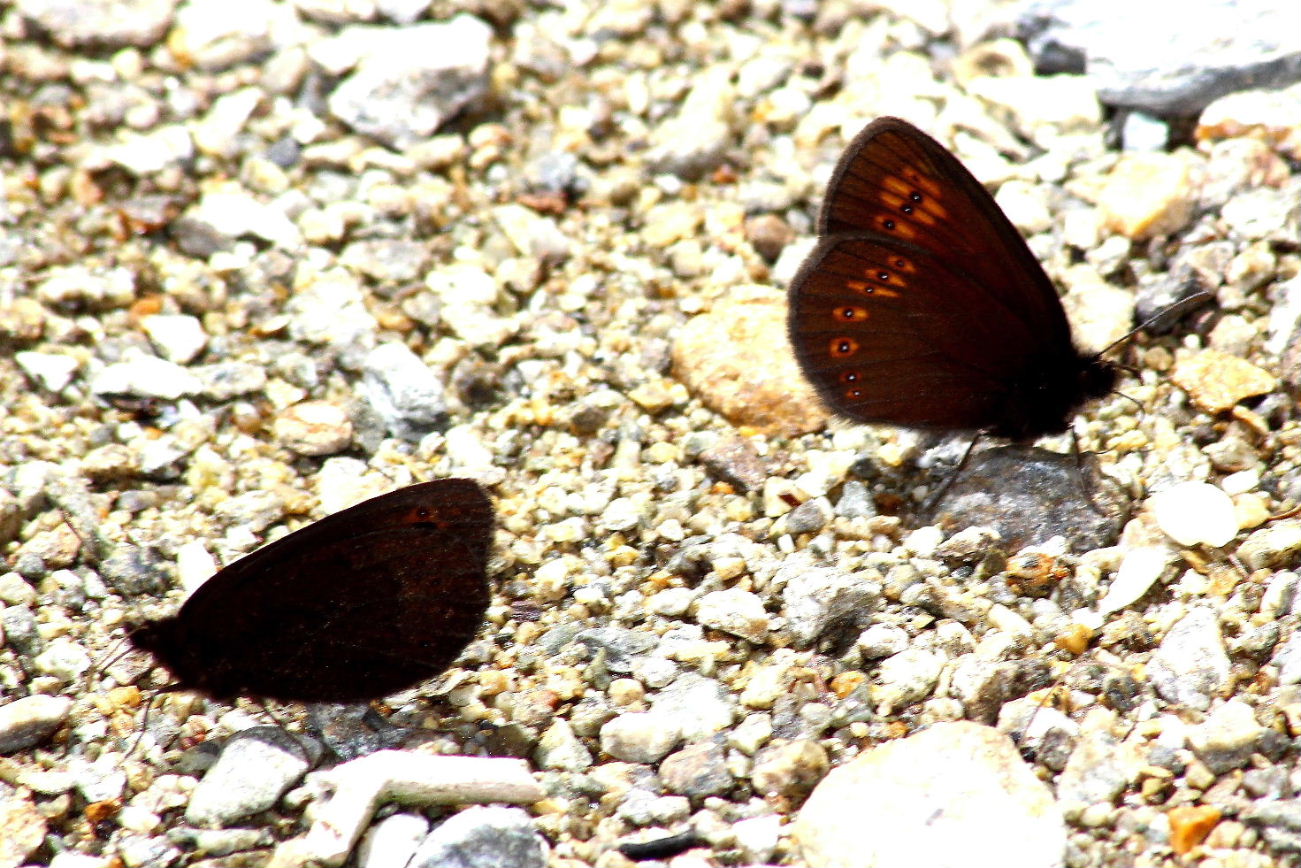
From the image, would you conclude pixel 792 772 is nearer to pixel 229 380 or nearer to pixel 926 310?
pixel 926 310

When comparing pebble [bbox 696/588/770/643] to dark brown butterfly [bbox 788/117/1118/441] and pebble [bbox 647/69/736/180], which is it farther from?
pebble [bbox 647/69/736/180]

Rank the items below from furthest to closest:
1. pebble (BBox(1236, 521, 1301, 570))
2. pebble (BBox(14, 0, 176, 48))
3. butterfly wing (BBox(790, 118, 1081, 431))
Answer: pebble (BBox(14, 0, 176, 48))
butterfly wing (BBox(790, 118, 1081, 431))
pebble (BBox(1236, 521, 1301, 570))

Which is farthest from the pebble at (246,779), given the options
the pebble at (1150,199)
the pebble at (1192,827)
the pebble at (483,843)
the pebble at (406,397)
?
the pebble at (1150,199)

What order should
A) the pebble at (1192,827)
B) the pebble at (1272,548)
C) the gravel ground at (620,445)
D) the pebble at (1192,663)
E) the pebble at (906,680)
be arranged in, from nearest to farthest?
1. the pebble at (1192,827)
2. the gravel ground at (620,445)
3. the pebble at (1192,663)
4. the pebble at (906,680)
5. the pebble at (1272,548)

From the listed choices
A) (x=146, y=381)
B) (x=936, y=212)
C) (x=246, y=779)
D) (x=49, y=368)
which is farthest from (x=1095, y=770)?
(x=49, y=368)

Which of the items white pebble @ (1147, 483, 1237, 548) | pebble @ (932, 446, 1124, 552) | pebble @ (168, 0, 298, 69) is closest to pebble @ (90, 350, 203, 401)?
pebble @ (168, 0, 298, 69)

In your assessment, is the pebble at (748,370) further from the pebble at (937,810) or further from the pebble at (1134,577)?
the pebble at (937,810)

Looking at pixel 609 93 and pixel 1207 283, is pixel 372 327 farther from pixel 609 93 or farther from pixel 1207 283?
pixel 1207 283
